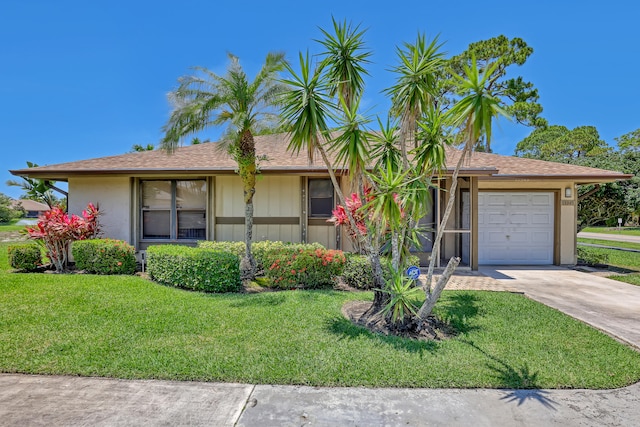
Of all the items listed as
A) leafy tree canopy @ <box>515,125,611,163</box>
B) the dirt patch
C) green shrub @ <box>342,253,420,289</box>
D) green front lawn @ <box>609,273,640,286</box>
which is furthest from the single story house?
leafy tree canopy @ <box>515,125,611,163</box>

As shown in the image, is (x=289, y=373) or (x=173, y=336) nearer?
(x=289, y=373)

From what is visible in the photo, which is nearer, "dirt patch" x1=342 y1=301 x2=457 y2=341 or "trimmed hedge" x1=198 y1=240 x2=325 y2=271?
"dirt patch" x1=342 y1=301 x2=457 y2=341

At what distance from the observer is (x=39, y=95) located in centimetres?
1612

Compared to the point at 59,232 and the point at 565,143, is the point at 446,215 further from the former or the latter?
the point at 565,143

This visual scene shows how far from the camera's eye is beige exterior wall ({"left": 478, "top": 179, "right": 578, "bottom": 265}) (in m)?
11.1

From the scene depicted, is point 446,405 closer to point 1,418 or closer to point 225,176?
point 1,418

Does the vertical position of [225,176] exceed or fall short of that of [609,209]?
it exceeds it

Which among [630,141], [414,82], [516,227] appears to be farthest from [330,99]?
[630,141]

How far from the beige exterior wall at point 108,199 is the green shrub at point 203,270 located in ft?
12.7

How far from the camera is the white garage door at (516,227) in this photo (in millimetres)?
11242

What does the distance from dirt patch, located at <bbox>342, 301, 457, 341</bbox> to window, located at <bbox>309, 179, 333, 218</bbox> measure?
510 centimetres

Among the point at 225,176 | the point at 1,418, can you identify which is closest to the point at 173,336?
the point at 1,418

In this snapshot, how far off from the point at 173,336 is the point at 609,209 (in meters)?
15.5

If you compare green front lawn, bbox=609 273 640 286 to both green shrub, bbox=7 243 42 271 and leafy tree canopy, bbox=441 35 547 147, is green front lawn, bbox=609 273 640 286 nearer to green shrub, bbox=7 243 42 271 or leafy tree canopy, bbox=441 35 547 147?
leafy tree canopy, bbox=441 35 547 147
